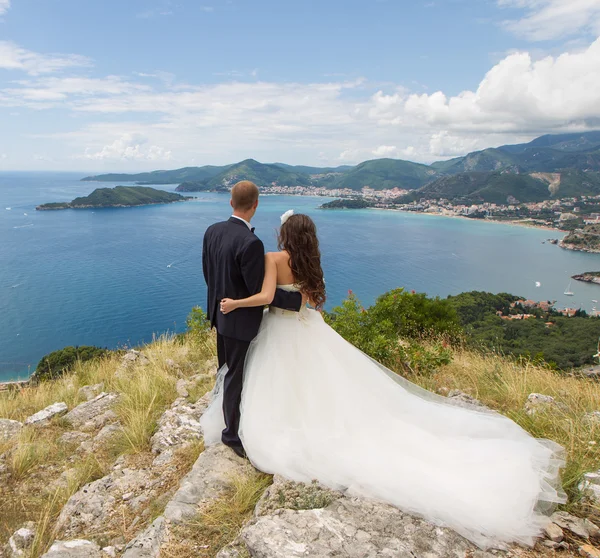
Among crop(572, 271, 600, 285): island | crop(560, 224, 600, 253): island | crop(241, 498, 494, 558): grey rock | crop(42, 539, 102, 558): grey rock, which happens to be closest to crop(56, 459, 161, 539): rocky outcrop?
crop(42, 539, 102, 558): grey rock

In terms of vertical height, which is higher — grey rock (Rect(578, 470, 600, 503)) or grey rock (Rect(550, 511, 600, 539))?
grey rock (Rect(578, 470, 600, 503))

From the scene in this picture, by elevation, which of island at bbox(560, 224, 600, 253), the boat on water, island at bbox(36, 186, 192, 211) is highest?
island at bbox(36, 186, 192, 211)

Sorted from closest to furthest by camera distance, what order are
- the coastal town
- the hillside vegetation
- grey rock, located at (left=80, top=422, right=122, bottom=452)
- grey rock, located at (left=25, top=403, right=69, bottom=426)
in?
the hillside vegetation, grey rock, located at (left=80, top=422, right=122, bottom=452), grey rock, located at (left=25, top=403, right=69, bottom=426), the coastal town

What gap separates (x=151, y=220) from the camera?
103125 millimetres

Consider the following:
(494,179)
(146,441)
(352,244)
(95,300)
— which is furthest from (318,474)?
(494,179)

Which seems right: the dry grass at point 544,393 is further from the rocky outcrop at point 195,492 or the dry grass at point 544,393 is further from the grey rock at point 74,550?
the grey rock at point 74,550

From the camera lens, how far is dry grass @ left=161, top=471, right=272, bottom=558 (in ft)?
7.79

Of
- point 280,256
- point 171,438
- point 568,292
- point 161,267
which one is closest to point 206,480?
point 171,438

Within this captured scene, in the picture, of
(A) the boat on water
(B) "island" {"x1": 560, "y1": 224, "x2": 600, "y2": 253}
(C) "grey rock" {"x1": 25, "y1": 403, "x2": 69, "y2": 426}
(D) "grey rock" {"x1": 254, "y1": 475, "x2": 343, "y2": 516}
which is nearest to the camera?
(D) "grey rock" {"x1": 254, "y1": 475, "x2": 343, "y2": 516}

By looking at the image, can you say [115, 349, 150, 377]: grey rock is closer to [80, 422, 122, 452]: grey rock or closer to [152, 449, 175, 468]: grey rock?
[80, 422, 122, 452]: grey rock

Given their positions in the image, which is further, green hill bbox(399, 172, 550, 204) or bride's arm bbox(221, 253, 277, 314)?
green hill bbox(399, 172, 550, 204)

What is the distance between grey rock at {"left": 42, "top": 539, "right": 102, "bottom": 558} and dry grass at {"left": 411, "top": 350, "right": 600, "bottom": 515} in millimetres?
3121

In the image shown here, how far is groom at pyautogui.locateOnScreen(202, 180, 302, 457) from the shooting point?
288cm

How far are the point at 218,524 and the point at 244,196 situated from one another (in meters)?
2.21
